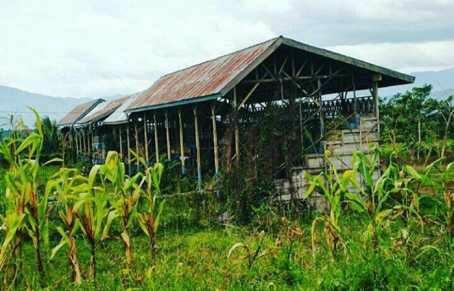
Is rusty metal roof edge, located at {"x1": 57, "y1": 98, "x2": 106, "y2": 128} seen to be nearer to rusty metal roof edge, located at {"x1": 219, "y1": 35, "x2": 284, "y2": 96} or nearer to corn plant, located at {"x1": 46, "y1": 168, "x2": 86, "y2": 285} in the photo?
rusty metal roof edge, located at {"x1": 219, "y1": 35, "x2": 284, "y2": 96}

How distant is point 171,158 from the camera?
18.3 metres

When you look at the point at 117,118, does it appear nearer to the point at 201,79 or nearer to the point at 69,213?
the point at 201,79

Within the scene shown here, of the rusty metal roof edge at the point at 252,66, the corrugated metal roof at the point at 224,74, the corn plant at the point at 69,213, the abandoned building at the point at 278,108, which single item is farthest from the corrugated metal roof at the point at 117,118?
the corn plant at the point at 69,213

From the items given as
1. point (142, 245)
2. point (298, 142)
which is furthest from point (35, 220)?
point (298, 142)

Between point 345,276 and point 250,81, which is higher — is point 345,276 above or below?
below

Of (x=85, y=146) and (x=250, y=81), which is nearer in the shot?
(x=250, y=81)

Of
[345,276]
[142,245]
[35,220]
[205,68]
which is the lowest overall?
[142,245]

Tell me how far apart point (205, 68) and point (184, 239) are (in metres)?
7.81

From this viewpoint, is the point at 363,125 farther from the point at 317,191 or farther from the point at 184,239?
the point at 184,239

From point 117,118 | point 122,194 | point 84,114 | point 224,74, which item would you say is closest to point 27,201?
point 122,194

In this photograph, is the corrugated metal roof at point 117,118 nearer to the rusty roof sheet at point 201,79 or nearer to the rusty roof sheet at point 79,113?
the rusty roof sheet at point 201,79

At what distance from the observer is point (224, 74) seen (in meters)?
13.6

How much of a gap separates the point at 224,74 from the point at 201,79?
1726 millimetres

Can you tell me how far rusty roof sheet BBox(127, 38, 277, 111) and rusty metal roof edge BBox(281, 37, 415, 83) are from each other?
0.52 m
